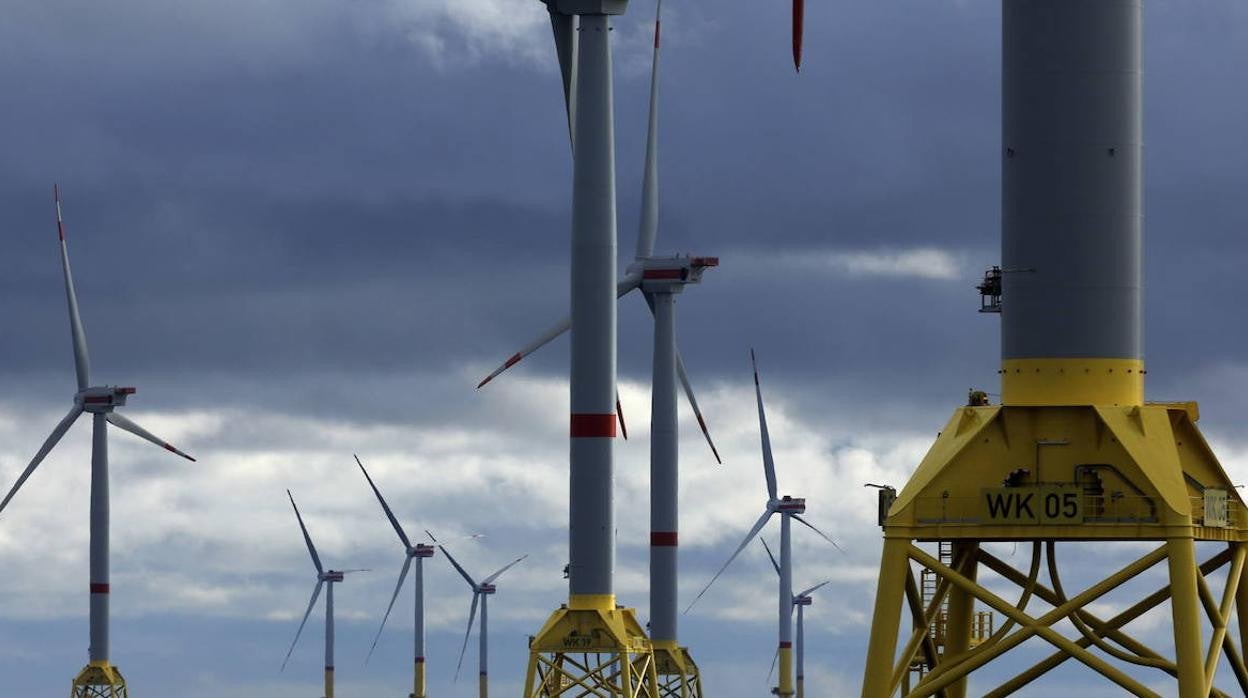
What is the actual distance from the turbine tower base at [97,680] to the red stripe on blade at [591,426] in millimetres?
82786

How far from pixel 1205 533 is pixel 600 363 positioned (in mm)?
48769

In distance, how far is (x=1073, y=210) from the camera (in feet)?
228

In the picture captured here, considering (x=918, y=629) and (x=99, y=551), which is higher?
(x=99, y=551)

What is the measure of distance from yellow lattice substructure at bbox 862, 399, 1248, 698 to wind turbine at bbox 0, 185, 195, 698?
11967 centimetres

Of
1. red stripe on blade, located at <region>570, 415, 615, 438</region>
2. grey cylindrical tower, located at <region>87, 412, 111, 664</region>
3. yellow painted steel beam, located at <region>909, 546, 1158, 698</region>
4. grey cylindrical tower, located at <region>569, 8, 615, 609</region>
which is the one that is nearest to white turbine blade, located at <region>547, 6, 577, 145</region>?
grey cylindrical tower, located at <region>569, 8, 615, 609</region>

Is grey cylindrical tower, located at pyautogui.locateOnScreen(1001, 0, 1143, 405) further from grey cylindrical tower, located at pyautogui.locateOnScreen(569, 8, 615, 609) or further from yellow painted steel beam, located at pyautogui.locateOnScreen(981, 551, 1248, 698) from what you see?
grey cylindrical tower, located at pyautogui.locateOnScreen(569, 8, 615, 609)

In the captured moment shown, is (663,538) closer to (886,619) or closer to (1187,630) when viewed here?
(886,619)

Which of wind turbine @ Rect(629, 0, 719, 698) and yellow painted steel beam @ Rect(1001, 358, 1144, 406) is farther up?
wind turbine @ Rect(629, 0, 719, 698)

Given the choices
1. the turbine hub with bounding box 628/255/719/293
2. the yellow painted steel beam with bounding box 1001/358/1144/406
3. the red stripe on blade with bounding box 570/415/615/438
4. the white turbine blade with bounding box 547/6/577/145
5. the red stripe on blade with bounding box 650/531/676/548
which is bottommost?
the yellow painted steel beam with bounding box 1001/358/1144/406

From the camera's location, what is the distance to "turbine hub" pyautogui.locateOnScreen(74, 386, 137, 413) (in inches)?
7638

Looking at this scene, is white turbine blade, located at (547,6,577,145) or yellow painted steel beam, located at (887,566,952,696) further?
white turbine blade, located at (547,6,577,145)

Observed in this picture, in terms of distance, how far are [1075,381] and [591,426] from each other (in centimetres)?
4777

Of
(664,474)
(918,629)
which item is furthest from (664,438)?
(918,629)

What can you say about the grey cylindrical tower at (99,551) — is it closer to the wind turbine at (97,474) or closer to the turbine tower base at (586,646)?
the wind turbine at (97,474)
